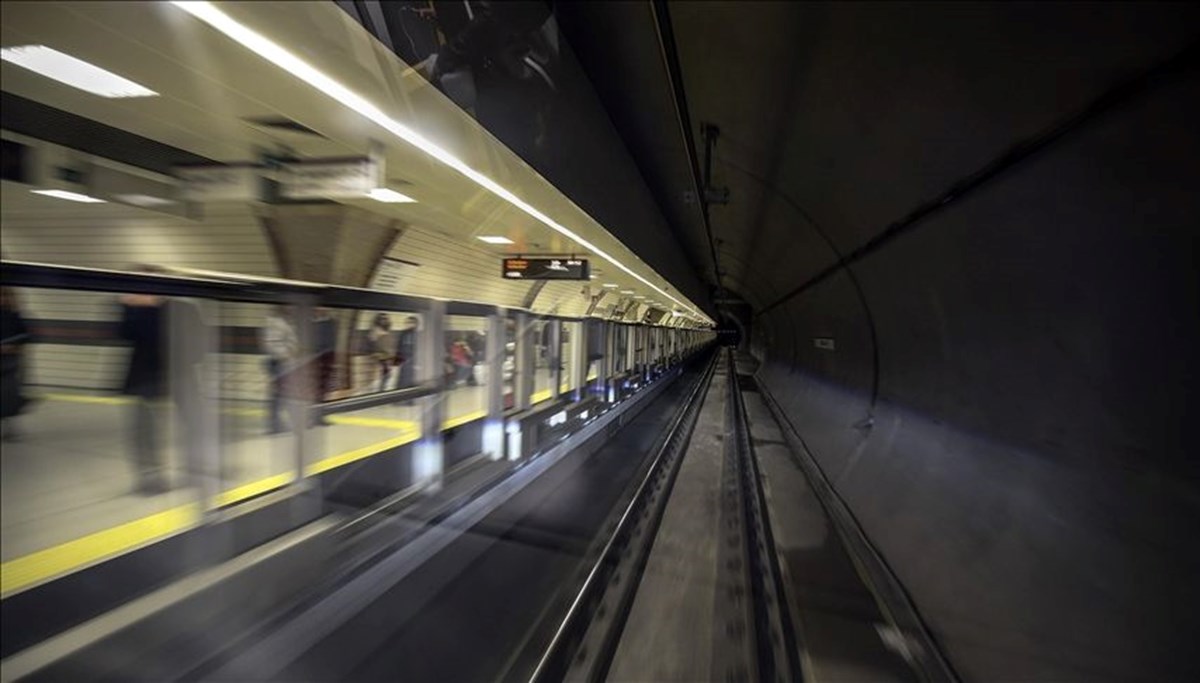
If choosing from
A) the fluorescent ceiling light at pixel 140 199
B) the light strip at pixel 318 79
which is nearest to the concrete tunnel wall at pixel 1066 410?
the light strip at pixel 318 79

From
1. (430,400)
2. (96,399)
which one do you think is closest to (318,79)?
(96,399)

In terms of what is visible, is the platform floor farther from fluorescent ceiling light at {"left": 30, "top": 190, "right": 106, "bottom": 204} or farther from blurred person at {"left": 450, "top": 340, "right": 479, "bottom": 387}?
fluorescent ceiling light at {"left": 30, "top": 190, "right": 106, "bottom": 204}

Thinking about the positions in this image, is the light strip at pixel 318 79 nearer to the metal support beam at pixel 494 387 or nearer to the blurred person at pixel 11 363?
the blurred person at pixel 11 363

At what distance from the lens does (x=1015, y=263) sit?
2686 mm

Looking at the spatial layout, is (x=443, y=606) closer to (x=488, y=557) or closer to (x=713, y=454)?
(x=488, y=557)

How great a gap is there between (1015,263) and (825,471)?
187 inches

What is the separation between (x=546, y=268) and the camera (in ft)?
27.3

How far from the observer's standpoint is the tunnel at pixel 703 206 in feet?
6.65

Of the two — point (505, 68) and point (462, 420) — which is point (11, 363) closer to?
point (505, 68)

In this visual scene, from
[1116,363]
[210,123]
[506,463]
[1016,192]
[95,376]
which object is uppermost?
[210,123]

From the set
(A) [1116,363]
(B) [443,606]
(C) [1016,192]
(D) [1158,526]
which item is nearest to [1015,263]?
(C) [1016,192]

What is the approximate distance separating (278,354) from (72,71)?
6.34 ft

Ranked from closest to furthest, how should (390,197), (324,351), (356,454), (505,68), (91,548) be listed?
1. (91,548)
2. (505,68)
3. (324,351)
4. (356,454)
5. (390,197)

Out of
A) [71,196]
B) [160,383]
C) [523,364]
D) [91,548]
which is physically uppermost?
[71,196]
